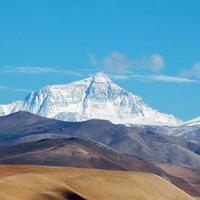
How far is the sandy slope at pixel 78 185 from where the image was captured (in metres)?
124

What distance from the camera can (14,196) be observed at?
4594 inches

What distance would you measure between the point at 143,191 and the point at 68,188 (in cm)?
2144

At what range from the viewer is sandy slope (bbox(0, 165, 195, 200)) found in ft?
406

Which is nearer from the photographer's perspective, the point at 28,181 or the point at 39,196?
the point at 39,196

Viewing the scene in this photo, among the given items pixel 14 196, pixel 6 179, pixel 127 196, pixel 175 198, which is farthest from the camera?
pixel 175 198

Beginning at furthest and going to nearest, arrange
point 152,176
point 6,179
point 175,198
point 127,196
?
1. point 152,176
2. point 175,198
3. point 127,196
4. point 6,179

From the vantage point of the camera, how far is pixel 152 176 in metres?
164

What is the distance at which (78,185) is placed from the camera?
139 meters

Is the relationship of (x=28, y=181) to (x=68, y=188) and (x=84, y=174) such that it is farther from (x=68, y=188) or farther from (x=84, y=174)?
(x=84, y=174)

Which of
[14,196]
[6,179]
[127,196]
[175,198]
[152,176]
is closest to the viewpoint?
[14,196]

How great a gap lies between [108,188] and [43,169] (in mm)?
19217

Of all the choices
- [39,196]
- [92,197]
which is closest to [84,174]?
[92,197]

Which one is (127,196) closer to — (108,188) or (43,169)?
(108,188)

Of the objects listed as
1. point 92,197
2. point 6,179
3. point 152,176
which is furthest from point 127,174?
point 6,179
